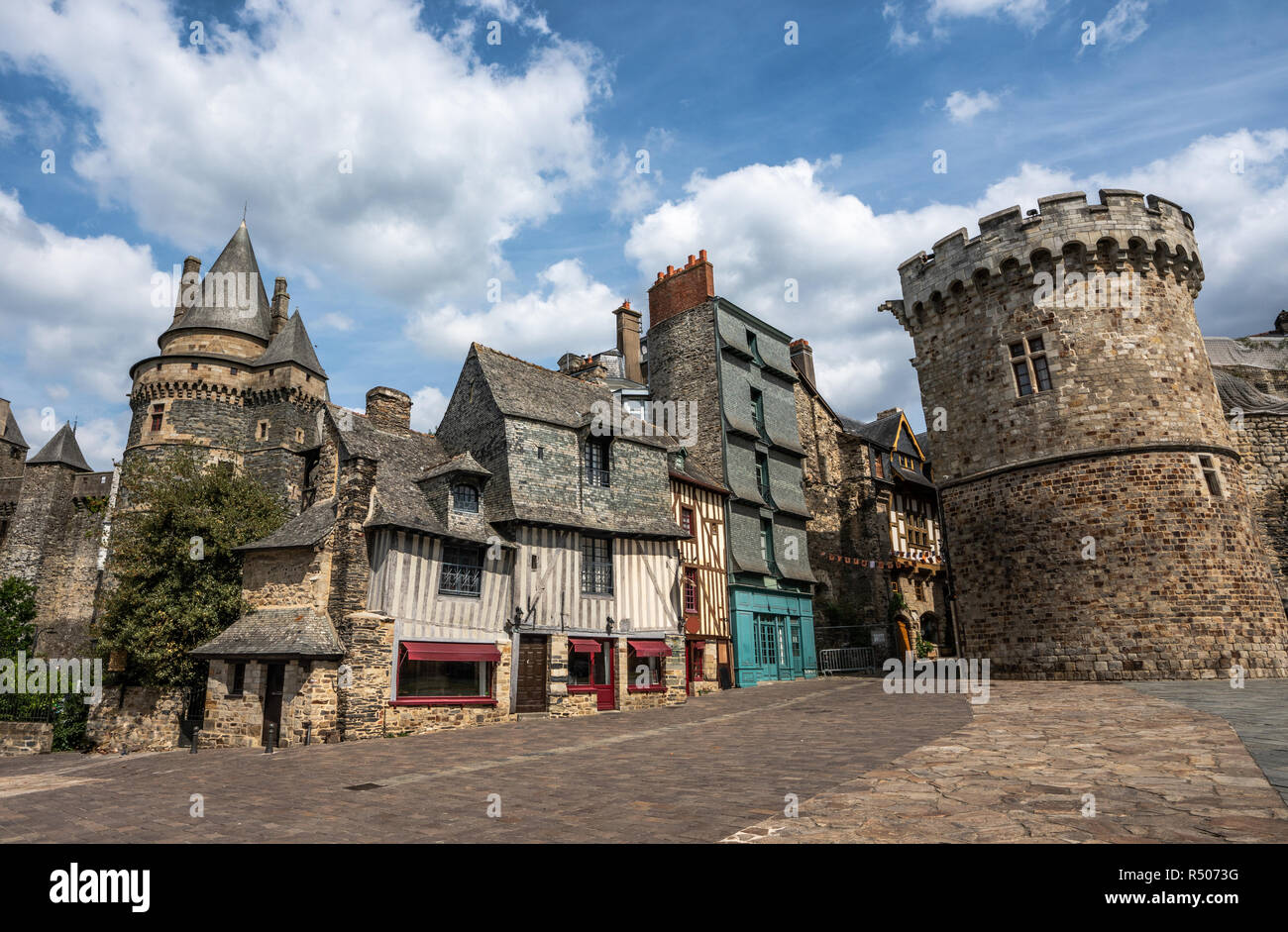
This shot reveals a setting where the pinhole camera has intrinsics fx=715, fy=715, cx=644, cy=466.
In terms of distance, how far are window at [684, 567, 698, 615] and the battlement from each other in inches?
452

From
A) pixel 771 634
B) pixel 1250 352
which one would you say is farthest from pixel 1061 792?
pixel 1250 352

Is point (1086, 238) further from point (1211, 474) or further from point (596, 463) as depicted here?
point (596, 463)

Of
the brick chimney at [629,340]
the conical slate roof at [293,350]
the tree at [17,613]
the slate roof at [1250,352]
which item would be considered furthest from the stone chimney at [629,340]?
the tree at [17,613]

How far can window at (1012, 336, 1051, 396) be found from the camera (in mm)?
17438

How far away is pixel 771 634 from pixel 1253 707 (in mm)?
15875

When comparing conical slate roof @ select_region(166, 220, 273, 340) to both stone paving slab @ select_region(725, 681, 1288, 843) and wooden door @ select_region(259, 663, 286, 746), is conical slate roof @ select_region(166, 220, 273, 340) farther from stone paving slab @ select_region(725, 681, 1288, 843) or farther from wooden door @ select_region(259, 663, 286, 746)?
stone paving slab @ select_region(725, 681, 1288, 843)

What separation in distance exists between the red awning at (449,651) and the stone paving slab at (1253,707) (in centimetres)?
1317

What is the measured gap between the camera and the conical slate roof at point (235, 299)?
1485 inches

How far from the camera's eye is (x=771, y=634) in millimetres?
25125
